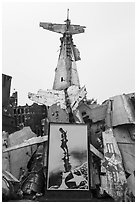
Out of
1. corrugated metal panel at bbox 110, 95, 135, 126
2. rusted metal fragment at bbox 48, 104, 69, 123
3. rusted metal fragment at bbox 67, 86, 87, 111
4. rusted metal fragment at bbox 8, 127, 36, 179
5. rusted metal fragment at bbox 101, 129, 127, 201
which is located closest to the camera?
rusted metal fragment at bbox 101, 129, 127, 201

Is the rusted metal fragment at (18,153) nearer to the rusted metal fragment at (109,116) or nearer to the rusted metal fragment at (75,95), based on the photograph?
the rusted metal fragment at (75,95)

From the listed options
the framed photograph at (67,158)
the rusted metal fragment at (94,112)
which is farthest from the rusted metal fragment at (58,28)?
the framed photograph at (67,158)

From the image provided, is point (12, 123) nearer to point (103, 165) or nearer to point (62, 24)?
point (103, 165)

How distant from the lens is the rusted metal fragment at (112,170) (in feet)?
55.0

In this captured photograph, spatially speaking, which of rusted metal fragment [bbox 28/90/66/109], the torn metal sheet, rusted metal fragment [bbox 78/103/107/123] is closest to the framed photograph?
the torn metal sheet

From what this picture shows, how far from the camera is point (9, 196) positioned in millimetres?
15250

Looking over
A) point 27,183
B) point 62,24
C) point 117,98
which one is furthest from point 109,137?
point 62,24

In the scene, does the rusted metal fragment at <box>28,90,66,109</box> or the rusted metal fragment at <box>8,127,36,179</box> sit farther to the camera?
the rusted metal fragment at <box>28,90,66,109</box>

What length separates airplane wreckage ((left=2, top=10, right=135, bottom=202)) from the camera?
1659 cm

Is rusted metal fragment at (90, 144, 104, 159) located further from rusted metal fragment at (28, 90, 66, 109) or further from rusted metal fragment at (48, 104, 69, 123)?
rusted metal fragment at (28, 90, 66, 109)

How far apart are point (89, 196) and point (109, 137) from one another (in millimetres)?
4365

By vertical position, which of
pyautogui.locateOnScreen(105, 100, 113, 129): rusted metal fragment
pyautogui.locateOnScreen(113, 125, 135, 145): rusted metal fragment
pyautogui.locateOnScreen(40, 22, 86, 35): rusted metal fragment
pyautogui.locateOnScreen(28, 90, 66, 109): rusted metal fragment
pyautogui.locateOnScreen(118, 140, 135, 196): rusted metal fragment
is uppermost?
pyautogui.locateOnScreen(40, 22, 86, 35): rusted metal fragment

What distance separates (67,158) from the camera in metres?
17.2

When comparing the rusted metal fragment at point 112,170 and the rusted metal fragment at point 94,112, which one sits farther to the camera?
the rusted metal fragment at point 94,112
